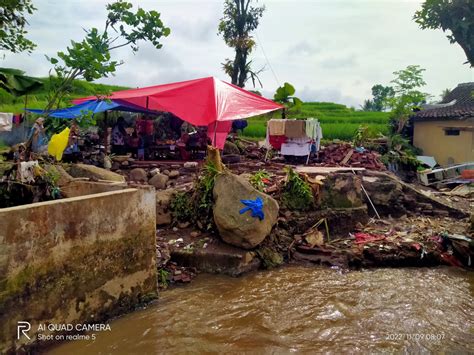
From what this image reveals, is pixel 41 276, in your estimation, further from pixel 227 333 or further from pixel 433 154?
pixel 433 154

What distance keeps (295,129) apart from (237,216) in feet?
17.4

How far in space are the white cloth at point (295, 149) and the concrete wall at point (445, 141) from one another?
25.5ft

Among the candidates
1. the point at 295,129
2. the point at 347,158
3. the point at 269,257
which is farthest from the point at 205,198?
the point at 347,158

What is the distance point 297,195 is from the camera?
7441 millimetres

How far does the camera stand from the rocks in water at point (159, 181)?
8180 mm

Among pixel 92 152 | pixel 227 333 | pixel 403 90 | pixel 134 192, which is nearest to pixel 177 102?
pixel 92 152

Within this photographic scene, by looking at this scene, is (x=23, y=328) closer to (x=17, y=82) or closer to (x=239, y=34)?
(x=17, y=82)

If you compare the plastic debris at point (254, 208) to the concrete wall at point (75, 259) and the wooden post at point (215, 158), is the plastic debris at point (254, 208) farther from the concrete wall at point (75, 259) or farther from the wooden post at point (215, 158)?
the concrete wall at point (75, 259)

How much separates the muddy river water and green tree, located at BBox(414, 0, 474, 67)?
361 centimetres

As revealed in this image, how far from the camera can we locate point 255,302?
516cm

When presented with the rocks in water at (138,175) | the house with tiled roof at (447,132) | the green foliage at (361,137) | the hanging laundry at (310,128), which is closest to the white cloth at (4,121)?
the rocks in water at (138,175)

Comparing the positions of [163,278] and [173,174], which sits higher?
[173,174]

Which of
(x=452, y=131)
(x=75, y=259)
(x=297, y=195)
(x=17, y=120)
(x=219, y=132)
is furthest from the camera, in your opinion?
(x=452, y=131)
